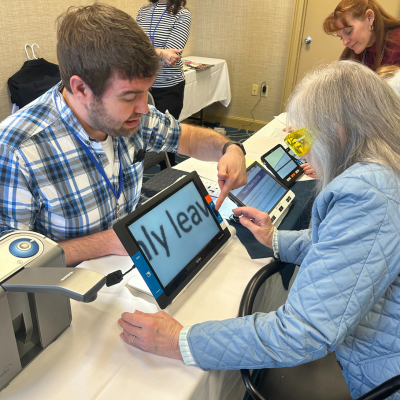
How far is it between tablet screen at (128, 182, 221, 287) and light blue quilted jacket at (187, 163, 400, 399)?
7.4 inches

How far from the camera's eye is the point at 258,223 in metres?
1.24

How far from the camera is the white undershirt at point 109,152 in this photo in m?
1.20

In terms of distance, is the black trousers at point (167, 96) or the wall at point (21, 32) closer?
the wall at point (21, 32)

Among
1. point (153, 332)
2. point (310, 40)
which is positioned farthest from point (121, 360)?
point (310, 40)

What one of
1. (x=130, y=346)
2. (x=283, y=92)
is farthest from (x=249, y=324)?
(x=283, y=92)

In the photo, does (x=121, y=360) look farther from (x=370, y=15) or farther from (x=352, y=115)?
(x=370, y=15)

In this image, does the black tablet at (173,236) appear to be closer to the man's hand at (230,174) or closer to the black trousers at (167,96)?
the man's hand at (230,174)

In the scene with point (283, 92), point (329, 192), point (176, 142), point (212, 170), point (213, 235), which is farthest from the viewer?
point (283, 92)

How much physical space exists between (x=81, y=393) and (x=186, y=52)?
4.44 m

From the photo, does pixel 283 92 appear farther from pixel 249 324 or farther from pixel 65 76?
pixel 249 324

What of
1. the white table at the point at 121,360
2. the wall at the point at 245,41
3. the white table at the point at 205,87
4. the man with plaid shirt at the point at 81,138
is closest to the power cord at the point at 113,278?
the white table at the point at 121,360

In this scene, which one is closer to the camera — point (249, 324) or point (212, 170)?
point (249, 324)

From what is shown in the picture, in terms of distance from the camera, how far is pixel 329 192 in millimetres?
791

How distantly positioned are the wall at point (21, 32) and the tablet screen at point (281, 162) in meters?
2.13
